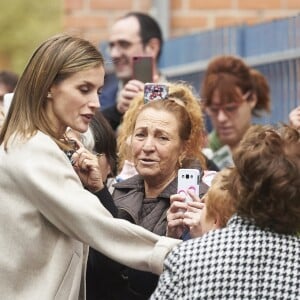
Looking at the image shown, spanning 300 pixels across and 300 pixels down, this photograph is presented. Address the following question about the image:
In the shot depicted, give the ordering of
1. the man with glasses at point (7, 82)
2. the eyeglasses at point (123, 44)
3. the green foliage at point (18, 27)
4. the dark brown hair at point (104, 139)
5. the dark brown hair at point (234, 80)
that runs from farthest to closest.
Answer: the green foliage at point (18, 27) < the eyeglasses at point (123, 44) < the man with glasses at point (7, 82) < the dark brown hair at point (234, 80) < the dark brown hair at point (104, 139)

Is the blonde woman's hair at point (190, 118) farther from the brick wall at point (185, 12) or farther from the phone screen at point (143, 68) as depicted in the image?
the brick wall at point (185, 12)

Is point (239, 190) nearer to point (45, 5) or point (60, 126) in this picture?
point (60, 126)

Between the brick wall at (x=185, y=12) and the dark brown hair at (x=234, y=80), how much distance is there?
237 centimetres

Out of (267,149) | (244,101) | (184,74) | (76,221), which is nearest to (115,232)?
(76,221)

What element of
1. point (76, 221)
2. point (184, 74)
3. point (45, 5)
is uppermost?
point (76, 221)

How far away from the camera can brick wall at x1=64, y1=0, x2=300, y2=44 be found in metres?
13.0

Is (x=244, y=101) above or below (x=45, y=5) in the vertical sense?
above

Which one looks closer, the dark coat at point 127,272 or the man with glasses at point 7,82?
the dark coat at point 127,272

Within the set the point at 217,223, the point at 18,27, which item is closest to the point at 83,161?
the point at 217,223

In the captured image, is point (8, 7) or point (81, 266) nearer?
point (81, 266)

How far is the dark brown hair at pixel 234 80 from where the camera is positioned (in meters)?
10.5

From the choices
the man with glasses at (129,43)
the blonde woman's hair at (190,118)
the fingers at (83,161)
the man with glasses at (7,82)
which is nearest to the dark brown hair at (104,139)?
the blonde woman's hair at (190,118)

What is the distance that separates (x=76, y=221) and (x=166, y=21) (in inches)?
254

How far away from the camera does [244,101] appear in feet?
34.7
